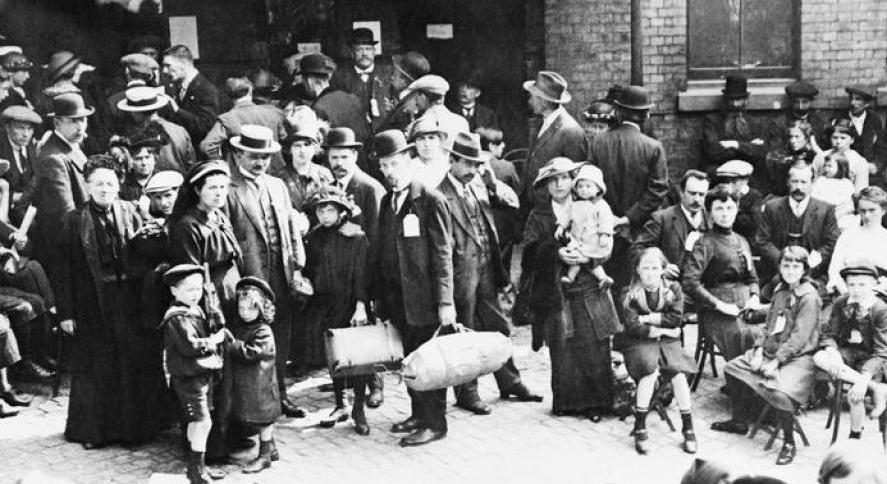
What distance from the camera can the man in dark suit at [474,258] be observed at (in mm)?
8594

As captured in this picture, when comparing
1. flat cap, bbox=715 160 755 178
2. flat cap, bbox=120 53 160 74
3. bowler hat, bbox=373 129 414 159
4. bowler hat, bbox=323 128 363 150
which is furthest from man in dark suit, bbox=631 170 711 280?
flat cap, bbox=120 53 160 74

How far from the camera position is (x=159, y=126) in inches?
384

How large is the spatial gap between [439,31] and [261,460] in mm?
7983

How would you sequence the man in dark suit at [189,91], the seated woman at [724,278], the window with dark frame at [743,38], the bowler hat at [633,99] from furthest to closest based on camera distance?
the window with dark frame at [743,38], the man in dark suit at [189,91], the bowler hat at [633,99], the seated woman at [724,278]

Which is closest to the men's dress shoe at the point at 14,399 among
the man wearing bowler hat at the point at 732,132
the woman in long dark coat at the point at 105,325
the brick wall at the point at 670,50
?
the woman in long dark coat at the point at 105,325

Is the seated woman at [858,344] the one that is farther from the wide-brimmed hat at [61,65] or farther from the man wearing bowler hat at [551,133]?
the wide-brimmed hat at [61,65]

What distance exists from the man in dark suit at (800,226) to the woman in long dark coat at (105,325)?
5.43 m

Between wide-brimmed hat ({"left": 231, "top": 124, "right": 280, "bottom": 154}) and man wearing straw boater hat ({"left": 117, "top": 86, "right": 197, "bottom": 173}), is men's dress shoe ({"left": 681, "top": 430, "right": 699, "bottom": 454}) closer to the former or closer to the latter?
wide-brimmed hat ({"left": 231, "top": 124, "right": 280, "bottom": 154})

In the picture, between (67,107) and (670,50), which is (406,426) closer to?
(67,107)

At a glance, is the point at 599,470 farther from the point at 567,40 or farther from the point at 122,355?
the point at 567,40

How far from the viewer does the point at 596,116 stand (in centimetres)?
1090

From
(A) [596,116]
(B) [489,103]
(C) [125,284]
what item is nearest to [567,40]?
(B) [489,103]

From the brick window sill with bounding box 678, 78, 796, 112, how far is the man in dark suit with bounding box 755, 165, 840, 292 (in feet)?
12.3

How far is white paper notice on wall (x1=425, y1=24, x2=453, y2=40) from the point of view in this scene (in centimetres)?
1449
